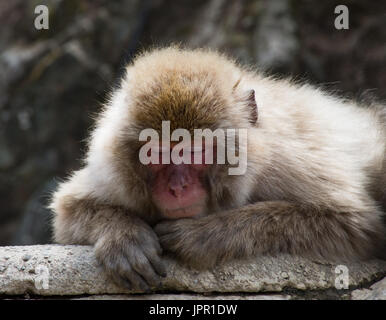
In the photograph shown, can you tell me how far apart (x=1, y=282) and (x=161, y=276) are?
42.1 inches

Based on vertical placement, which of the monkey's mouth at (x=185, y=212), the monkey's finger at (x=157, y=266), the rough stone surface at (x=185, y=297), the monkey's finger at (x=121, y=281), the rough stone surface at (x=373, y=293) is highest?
the monkey's mouth at (x=185, y=212)

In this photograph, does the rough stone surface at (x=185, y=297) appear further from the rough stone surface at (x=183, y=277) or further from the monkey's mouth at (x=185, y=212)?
the monkey's mouth at (x=185, y=212)

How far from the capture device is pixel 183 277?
3.97 meters

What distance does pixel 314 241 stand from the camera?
4.18 m

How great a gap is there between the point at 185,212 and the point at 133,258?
1.45ft

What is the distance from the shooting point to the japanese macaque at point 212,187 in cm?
393

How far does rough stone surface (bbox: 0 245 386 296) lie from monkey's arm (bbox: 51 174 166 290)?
0.10 m

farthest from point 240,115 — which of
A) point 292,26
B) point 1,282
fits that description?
point 292,26

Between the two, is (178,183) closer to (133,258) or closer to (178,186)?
(178,186)

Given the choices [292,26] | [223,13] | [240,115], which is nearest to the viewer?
[240,115]

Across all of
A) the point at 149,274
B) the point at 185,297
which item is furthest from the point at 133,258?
the point at 185,297

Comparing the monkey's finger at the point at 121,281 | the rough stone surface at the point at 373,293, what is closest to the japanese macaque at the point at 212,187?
the monkey's finger at the point at 121,281

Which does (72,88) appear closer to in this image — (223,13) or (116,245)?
(223,13)

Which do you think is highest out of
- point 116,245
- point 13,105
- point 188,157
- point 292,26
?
point 292,26
